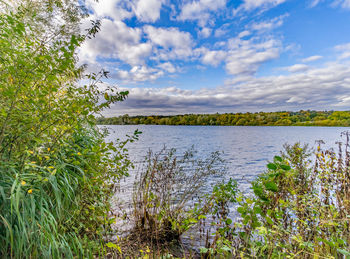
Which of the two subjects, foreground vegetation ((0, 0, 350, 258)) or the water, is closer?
foreground vegetation ((0, 0, 350, 258))

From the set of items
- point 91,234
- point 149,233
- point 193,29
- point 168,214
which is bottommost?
point 149,233

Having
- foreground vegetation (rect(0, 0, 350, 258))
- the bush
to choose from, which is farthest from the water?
the bush

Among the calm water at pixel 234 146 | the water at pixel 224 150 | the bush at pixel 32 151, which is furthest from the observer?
the calm water at pixel 234 146

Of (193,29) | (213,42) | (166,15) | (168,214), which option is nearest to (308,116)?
(213,42)

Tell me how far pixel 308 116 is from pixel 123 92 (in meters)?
63.2

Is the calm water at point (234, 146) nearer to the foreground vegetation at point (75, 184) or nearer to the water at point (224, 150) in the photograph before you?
the water at point (224, 150)

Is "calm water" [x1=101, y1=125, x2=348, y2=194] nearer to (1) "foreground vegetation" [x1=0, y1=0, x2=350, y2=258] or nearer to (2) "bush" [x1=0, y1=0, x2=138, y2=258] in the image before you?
(1) "foreground vegetation" [x1=0, y1=0, x2=350, y2=258]

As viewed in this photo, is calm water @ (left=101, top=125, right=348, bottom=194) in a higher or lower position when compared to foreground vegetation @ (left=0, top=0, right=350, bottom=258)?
lower

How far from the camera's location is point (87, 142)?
3539mm

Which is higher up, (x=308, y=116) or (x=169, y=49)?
(x=169, y=49)

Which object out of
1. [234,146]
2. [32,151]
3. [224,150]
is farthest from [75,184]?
[234,146]

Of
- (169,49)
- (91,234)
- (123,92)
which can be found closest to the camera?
(123,92)

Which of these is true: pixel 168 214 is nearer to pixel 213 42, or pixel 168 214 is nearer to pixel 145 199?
pixel 145 199

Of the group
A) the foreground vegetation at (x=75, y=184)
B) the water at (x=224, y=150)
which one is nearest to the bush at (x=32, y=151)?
the foreground vegetation at (x=75, y=184)
